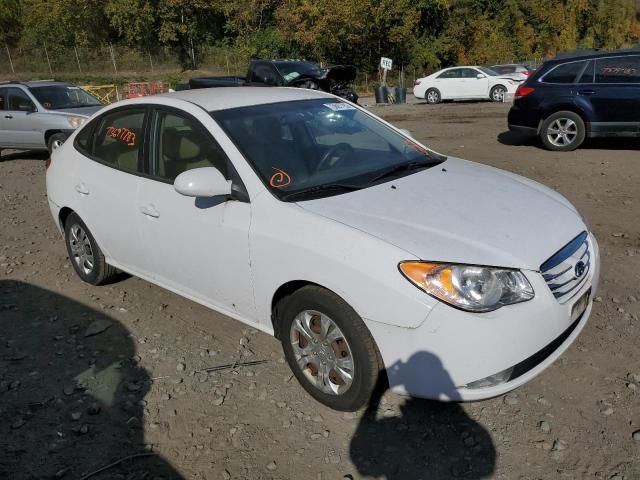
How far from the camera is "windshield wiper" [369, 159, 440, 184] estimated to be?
11.0ft

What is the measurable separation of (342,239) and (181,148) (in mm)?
1489

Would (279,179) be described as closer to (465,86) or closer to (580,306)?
(580,306)

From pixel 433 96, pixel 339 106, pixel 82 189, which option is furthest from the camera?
pixel 433 96

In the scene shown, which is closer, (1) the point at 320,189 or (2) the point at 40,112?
(1) the point at 320,189

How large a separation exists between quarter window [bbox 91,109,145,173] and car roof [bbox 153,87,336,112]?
178mm

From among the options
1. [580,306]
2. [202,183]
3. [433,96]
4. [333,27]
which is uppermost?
[333,27]

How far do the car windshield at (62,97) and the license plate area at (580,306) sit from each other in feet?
35.2

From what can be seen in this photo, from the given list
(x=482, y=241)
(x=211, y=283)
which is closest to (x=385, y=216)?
(x=482, y=241)

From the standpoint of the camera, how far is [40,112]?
10.7 metres

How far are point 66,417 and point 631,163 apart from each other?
27.8ft

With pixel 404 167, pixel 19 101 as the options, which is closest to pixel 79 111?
pixel 19 101

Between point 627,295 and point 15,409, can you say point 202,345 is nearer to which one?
point 15,409

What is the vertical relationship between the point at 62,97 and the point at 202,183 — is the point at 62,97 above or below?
above

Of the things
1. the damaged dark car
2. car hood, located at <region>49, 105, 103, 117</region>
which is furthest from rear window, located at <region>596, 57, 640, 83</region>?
car hood, located at <region>49, 105, 103, 117</region>
